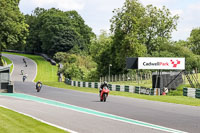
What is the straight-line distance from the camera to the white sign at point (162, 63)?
1581 inches

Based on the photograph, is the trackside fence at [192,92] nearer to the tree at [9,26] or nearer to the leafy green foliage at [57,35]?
the tree at [9,26]

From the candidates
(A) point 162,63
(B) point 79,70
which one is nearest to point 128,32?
A: (B) point 79,70

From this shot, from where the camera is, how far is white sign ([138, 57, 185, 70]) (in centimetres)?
4016

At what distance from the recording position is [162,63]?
1582 inches

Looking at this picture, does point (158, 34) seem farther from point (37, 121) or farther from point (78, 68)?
point (37, 121)

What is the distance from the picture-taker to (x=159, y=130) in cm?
→ 1191

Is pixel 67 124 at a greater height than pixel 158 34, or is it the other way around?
pixel 158 34

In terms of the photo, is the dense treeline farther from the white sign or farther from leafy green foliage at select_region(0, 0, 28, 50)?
the white sign

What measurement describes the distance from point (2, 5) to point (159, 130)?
6882cm

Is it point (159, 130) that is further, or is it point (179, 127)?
point (179, 127)

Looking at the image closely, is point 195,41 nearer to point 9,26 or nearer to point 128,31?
point 128,31

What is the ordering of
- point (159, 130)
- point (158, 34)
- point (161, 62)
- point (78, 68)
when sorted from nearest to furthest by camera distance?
point (159, 130), point (161, 62), point (78, 68), point (158, 34)

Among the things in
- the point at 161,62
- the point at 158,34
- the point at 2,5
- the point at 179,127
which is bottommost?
the point at 179,127

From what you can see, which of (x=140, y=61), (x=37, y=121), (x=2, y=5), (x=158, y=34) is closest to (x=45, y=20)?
(x=2, y=5)
